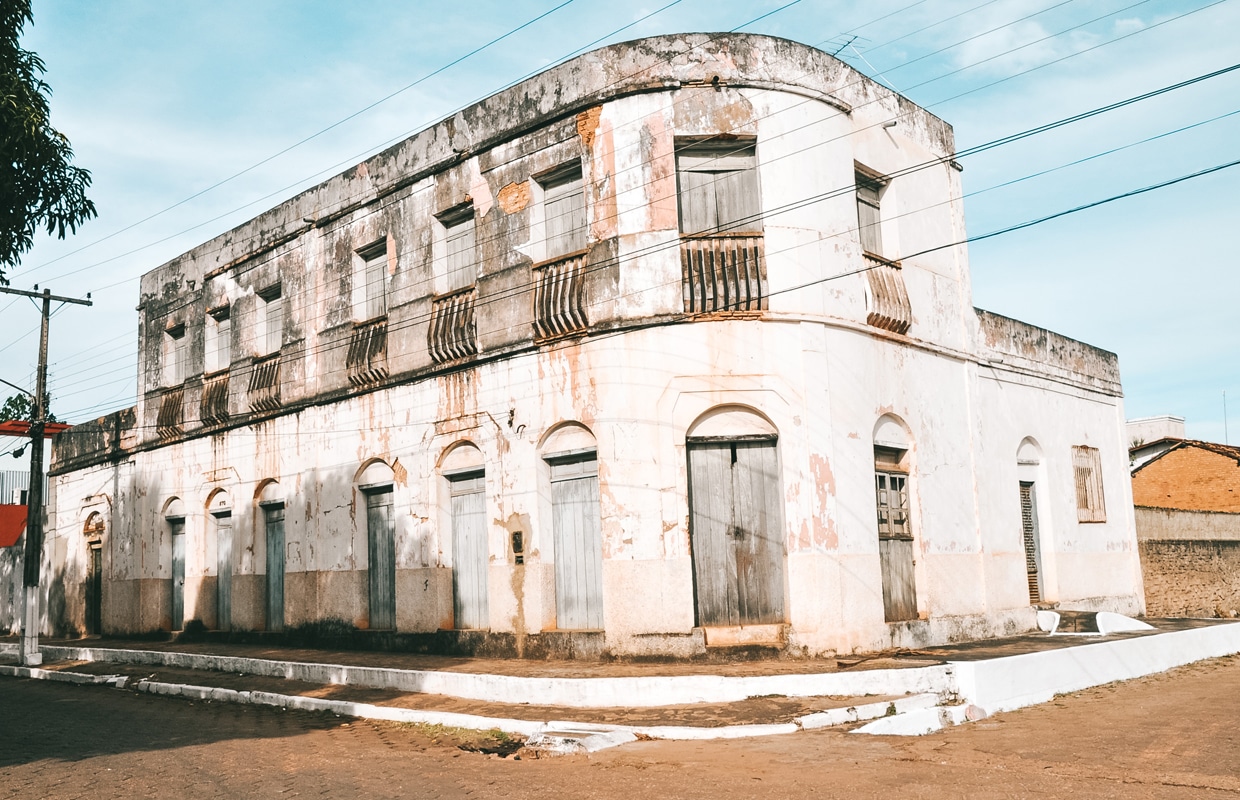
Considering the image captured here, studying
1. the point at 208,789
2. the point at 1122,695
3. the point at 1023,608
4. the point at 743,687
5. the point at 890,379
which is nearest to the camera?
the point at 208,789

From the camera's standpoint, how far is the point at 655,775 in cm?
787

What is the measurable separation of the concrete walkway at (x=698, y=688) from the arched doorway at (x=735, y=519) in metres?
0.86

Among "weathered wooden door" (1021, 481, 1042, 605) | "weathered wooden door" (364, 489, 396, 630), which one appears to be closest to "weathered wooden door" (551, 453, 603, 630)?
"weathered wooden door" (364, 489, 396, 630)

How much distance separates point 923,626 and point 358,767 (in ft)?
27.0

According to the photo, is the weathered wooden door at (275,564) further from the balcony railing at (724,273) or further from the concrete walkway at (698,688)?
the balcony railing at (724,273)

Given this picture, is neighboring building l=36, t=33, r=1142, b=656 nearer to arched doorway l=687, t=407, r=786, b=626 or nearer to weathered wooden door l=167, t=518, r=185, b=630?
arched doorway l=687, t=407, r=786, b=626

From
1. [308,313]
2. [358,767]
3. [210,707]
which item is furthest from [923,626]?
[308,313]

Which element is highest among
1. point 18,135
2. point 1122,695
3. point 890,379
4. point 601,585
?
point 18,135

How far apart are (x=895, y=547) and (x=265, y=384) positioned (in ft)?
38.9

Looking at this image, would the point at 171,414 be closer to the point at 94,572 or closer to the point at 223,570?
the point at 223,570

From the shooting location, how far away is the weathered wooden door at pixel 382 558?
54.4 ft

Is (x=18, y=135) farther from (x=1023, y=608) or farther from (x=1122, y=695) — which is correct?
(x=1023, y=608)

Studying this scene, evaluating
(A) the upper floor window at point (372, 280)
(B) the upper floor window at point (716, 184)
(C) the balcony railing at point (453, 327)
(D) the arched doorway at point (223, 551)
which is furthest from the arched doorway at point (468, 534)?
(D) the arched doorway at point (223, 551)

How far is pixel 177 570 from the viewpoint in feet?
72.4
